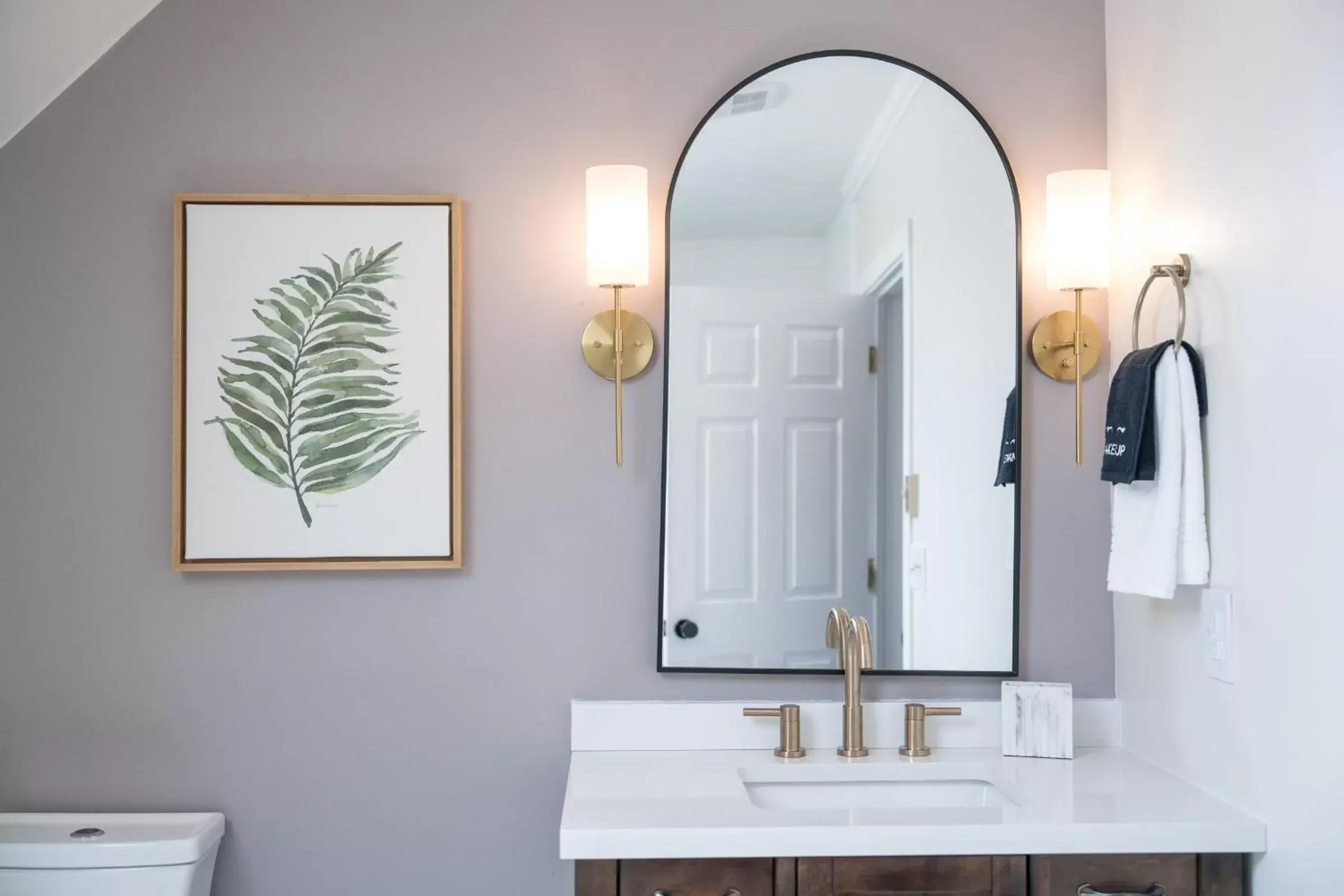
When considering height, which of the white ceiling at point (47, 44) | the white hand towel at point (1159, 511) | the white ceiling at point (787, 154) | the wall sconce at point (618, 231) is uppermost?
the white ceiling at point (47, 44)

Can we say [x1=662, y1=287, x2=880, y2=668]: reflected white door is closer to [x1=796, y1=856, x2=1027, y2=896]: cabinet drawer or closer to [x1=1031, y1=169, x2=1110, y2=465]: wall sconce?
[x1=1031, y1=169, x2=1110, y2=465]: wall sconce

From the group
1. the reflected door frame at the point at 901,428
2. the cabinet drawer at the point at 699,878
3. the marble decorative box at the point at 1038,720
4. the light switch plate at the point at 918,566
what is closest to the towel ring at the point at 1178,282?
the reflected door frame at the point at 901,428

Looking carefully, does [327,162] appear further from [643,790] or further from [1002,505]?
[1002,505]

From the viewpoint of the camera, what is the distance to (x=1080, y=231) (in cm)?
192

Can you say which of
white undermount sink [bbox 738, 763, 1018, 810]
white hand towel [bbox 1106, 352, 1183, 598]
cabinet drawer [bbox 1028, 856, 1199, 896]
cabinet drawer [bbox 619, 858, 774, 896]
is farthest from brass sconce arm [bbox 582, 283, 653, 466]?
cabinet drawer [bbox 1028, 856, 1199, 896]

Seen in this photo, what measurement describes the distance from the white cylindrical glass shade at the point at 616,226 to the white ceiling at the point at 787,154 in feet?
0.35

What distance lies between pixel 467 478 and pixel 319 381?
0.31 meters

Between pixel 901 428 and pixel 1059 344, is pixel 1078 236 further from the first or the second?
pixel 901 428

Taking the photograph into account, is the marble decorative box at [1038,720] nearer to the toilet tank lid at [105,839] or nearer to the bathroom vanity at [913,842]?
the bathroom vanity at [913,842]

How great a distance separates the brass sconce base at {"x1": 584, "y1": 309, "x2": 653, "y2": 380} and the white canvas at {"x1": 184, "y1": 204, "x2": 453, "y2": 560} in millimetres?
258

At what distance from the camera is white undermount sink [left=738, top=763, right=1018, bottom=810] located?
6.03 feet

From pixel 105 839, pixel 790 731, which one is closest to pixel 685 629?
pixel 790 731

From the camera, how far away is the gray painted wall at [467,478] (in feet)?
6.41

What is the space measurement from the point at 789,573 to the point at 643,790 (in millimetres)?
455
